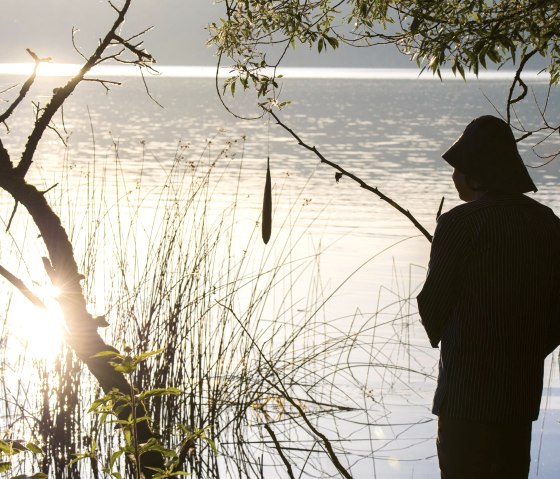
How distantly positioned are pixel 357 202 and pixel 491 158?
11.7 m

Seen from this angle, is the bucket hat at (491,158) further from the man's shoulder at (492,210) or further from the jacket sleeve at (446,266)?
the jacket sleeve at (446,266)

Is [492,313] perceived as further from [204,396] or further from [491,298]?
[204,396]

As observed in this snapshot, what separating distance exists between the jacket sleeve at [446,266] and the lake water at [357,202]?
6.73ft

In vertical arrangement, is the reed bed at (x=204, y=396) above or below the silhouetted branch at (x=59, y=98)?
below

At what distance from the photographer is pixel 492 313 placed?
9.02 ft

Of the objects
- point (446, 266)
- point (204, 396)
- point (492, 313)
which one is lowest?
point (204, 396)

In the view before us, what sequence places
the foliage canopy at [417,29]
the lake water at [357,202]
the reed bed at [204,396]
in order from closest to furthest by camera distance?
the foliage canopy at [417,29]
the reed bed at [204,396]
the lake water at [357,202]

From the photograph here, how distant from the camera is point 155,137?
29578mm

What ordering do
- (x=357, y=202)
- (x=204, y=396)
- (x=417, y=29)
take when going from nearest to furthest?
(x=417, y=29) < (x=204, y=396) < (x=357, y=202)

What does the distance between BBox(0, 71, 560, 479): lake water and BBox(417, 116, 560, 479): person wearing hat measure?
81.7 inches

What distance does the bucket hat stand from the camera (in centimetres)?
283

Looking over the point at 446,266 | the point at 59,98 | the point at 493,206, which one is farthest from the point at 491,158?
the point at 59,98

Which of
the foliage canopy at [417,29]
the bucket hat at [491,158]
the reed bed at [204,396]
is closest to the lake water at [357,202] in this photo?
the reed bed at [204,396]

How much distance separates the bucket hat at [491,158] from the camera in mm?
2832
